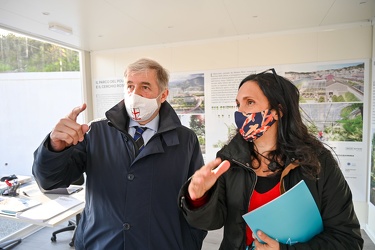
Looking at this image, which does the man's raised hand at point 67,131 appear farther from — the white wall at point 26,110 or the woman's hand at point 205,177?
the white wall at point 26,110

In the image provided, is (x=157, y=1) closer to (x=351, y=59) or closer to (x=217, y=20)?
(x=217, y=20)

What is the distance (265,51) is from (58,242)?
3767mm

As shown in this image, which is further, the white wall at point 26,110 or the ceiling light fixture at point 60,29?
the white wall at point 26,110

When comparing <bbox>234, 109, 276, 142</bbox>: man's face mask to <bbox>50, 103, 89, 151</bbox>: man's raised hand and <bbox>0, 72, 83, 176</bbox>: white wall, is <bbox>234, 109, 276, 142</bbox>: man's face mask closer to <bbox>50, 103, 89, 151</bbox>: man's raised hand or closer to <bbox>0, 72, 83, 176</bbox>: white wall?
<bbox>50, 103, 89, 151</bbox>: man's raised hand

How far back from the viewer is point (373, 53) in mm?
3102

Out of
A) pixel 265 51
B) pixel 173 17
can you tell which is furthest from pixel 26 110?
pixel 265 51

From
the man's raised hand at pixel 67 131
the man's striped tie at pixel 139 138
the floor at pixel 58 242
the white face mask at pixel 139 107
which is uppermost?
the white face mask at pixel 139 107

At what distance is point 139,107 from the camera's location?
1.32 meters

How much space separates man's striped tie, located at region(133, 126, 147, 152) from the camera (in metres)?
1.25

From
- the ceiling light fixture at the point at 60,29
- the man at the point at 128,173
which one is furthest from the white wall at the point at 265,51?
the man at the point at 128,173

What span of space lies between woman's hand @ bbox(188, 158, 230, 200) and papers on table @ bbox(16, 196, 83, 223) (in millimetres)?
1503

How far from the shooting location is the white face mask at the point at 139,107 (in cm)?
131

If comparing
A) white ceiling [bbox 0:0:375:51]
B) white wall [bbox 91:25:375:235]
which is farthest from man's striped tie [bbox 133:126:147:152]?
white wall [bbox 91:25:375:235]

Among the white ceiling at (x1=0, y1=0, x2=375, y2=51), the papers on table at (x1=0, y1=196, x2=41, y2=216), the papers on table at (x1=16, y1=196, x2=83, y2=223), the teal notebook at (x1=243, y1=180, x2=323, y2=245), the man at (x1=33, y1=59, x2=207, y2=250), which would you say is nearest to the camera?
the teal notebook at (x1=243, y1=180, x2=323, y2=245)
